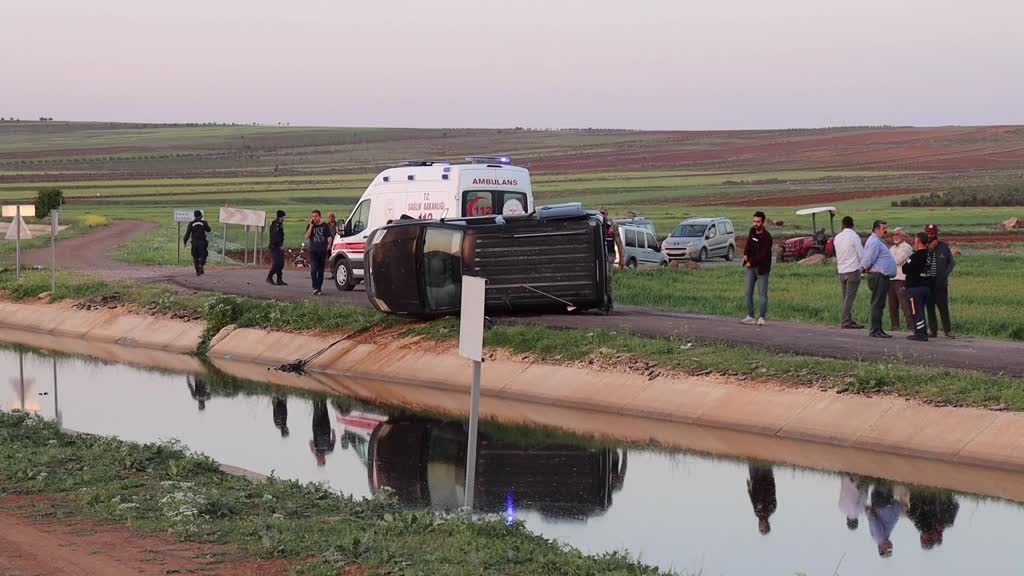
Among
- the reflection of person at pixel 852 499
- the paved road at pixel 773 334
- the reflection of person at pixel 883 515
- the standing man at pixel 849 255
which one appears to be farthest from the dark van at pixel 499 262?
the reflection of person at pixel 883 515

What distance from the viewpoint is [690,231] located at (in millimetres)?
56531

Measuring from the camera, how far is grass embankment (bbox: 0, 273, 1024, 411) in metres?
20.1

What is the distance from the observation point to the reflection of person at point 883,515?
14.9 meters

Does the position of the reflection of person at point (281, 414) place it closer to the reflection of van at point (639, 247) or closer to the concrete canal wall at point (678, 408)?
the concrete canal wall at point (678, 408)

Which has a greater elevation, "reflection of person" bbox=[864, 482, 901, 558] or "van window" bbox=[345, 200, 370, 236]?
"van window" bbox=[345, 200, 370, 236]

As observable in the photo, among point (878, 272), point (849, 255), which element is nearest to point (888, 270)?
point (878, 272)

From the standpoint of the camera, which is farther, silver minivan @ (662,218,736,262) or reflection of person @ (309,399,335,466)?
silver minivan @ (662,218,736,262)

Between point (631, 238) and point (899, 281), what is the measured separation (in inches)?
888

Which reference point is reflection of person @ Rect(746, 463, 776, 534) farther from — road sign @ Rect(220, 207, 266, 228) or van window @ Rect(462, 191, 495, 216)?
road sign @ Rect(220, 207, 266, 228)

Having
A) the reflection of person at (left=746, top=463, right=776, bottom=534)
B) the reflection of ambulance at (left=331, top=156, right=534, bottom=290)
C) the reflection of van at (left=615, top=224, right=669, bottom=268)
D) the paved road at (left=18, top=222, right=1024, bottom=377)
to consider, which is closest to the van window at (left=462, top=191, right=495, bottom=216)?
the reflection of ambulance at (left=331, top=156, right=534, bottom=290)

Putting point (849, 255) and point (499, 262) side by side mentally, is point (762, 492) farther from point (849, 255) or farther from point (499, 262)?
point (499, 262)

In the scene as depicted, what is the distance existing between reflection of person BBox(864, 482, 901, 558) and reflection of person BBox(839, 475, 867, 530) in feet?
0.32

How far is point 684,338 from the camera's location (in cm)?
2580

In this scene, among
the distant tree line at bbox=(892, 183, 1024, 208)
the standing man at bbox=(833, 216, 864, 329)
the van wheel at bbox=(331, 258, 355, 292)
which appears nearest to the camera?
the standing man at bbox=(833, 216, 864, 329)
